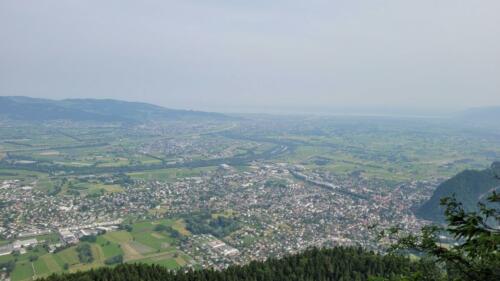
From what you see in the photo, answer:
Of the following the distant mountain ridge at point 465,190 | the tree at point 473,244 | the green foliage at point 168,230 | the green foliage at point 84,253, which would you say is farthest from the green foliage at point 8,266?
the distant mountain ridge at point 465,190

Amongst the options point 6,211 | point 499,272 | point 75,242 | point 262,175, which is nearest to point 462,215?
point 499,272

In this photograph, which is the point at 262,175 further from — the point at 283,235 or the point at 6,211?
the point at 6,211

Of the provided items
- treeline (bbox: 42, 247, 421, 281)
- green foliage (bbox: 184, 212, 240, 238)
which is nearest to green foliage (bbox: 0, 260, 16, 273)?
treeline (bbox: 42, 247, 421, 281)

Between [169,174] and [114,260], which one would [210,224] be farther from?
[169,174]

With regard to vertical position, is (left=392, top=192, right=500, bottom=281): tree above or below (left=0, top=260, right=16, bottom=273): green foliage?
above

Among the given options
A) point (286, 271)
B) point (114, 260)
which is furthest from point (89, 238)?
point (286, 271)

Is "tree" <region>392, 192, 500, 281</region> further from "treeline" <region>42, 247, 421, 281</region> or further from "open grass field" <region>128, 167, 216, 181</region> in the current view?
"open grass field" <region>128, 167, 216, 181</region>
